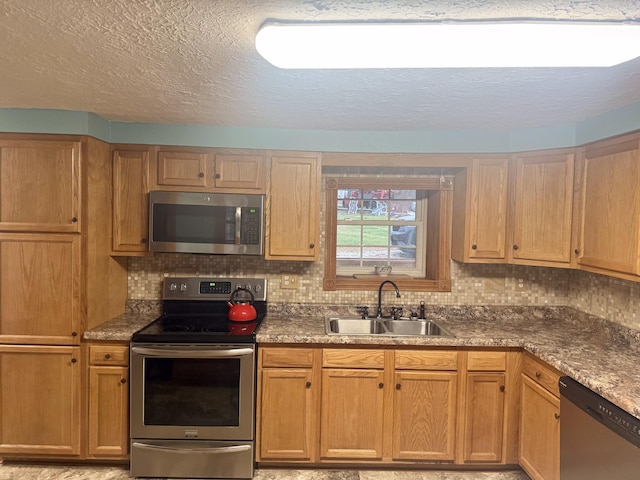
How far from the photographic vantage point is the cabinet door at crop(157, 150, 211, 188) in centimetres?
275

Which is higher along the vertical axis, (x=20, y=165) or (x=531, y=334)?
(x=20, y=165)

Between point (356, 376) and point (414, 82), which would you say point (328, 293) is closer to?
point (356, 376)

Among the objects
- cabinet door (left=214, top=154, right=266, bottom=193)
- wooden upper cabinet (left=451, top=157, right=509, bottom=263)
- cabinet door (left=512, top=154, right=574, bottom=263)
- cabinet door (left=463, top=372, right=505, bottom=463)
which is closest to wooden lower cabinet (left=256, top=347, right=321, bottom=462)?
cabinet door (left=463, top=372, right=505, bottom=463)

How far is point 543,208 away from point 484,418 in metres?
1.39

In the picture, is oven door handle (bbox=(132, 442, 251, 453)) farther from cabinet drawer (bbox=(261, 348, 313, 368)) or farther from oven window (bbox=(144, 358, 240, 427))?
cabinet drawer (bbox=(261, 348, 313, 368))

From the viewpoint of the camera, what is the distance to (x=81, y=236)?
246 cm

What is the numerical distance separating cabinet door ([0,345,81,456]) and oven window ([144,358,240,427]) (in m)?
0.47

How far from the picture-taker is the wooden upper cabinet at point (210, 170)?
9.02 ft

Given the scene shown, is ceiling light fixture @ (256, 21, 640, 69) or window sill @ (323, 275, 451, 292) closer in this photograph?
ceiling light fixture @ (256, 21, 640, 69)

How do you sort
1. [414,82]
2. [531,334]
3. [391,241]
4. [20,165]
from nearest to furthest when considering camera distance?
[414,82] < [20,165] < [531,334] < [391,241]

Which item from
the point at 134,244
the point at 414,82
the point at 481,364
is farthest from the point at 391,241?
the point at 134,244

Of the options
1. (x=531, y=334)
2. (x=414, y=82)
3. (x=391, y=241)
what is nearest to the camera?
(x=414, y=82)

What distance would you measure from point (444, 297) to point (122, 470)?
2.46m

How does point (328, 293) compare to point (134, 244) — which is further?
point (328, 293)
